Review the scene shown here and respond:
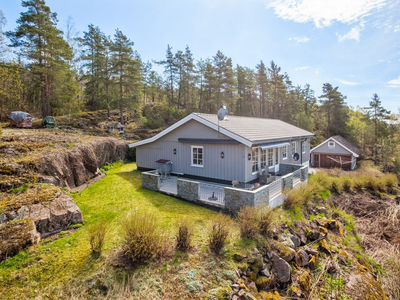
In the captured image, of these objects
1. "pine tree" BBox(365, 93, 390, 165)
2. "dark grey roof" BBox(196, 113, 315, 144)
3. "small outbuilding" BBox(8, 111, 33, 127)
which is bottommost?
"dark grey roof" BBox(196, 113, 315, 144)

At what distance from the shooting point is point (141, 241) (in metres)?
4.45

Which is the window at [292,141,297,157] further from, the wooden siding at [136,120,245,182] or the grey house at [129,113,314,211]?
the wooden siding at [136,120,245,182]

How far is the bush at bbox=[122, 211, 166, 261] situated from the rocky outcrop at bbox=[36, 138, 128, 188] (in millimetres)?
5130

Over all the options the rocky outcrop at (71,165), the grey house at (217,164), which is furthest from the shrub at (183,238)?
the rocky outcrop at (71,165)

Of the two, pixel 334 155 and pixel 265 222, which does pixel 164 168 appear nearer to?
pixel 265 222

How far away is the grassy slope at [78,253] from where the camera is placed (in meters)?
3.79

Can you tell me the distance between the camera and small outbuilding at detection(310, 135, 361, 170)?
2668 cm

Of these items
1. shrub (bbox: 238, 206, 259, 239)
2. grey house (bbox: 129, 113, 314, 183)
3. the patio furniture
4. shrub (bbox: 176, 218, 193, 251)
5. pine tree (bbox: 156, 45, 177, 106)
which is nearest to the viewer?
shrub (bbox: 176, 218, 193, 251)

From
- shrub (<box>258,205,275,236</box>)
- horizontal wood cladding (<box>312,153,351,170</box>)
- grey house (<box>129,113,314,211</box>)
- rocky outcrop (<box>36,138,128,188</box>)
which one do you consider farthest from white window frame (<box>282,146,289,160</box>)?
horizontal wood cladding (<box>312,153,351,170</box>)

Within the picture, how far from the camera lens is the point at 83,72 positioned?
3262 cm

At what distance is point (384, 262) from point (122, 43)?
28.4 meters

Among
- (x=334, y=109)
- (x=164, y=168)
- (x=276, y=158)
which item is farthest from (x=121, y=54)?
(x=334, y=109)

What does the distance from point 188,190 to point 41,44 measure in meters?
20.2

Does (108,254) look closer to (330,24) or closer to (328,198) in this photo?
(328,198)
